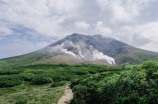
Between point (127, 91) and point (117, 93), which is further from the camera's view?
point (117, 93)

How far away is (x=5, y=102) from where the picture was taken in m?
17.6

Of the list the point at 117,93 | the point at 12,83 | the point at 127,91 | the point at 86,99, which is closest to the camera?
the point at 127,91

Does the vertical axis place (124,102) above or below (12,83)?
above

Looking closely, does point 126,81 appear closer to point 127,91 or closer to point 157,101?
point 127,91

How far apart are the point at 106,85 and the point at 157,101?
15.6 ft

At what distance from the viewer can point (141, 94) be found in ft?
27.0

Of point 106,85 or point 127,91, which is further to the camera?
point 106,85

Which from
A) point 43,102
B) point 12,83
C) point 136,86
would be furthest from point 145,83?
point 12,83

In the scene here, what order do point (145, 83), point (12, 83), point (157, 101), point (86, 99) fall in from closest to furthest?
point (157, 101), point (145, 83), point (86, 99), point (12, 83)

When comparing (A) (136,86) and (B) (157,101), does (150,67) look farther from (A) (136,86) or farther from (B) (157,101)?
(B) (157,101)

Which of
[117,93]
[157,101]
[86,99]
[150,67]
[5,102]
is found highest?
[150,67]

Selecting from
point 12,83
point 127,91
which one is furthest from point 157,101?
point 12,83

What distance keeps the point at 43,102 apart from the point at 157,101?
1541cm

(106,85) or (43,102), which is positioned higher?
(106,85)
